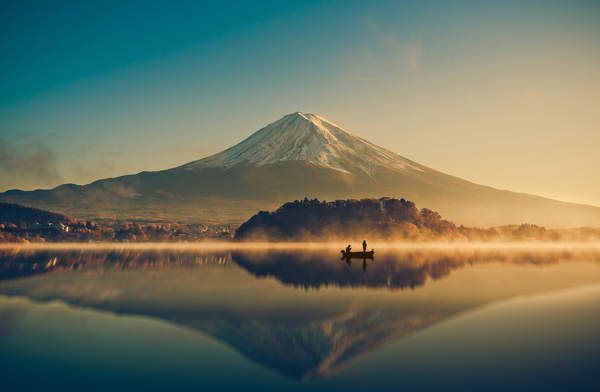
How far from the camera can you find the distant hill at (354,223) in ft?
242

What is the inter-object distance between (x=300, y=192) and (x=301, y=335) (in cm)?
15003

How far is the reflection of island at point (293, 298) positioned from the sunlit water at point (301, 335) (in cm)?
10

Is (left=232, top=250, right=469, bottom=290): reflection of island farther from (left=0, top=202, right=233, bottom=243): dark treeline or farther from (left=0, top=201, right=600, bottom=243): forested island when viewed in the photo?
(left=0, top=202, right=233, bottom=243): dark treeline

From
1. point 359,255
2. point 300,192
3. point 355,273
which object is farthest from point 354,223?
point 300,192

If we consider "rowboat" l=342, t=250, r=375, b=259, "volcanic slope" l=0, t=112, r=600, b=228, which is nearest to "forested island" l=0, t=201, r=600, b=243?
"rowboat" l=342, t=250, r=375, b=259

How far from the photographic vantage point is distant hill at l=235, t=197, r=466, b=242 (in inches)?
2899

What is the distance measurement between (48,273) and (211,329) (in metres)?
22.9

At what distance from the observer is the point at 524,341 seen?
12.6 m

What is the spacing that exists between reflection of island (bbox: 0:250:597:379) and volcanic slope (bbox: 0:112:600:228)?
106695mm

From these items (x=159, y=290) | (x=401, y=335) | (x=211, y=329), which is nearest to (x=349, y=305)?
(x=401, y=335)

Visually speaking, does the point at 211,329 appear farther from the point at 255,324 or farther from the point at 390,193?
the point at 390,193

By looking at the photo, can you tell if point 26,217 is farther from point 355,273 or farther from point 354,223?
point 355,273

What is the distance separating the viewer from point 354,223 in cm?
7475

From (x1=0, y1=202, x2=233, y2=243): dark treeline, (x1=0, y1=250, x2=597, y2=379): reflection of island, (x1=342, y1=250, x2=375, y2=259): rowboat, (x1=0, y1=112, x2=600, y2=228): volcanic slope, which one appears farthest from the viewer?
(x1=0, y1=112, x2=600, y2=228): volcanic slope
